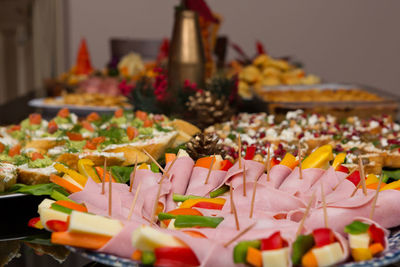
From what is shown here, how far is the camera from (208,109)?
2025 millimetres

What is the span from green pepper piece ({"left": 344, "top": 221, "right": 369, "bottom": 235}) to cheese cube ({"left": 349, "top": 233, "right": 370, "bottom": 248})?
0.04 ft

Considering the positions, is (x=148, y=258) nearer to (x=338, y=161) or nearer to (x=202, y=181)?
(x=202, y=181)

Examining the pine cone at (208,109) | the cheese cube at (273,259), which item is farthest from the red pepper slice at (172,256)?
A: the pine cone at (208,109)

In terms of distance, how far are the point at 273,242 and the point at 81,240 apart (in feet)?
0.93

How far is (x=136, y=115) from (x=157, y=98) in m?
0.38

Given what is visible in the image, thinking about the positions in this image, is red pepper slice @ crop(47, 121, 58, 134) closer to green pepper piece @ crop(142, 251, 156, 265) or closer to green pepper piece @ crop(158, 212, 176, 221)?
green pepper piece @ crop(158, 212, 176, 221)

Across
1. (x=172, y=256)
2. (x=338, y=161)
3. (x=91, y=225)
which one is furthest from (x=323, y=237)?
(x=338, y=161)

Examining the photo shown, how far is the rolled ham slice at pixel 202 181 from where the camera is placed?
3.82 feet

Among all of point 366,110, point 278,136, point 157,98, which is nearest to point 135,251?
point 278,136

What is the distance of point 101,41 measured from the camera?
6.39 meters

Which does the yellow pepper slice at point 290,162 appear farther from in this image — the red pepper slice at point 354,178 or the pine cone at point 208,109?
the pine cone at point 208,109

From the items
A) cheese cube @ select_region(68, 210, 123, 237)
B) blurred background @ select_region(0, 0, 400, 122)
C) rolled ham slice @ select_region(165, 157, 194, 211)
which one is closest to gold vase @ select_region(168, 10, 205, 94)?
rolled ham slice @ select_region(165, 157, 194, 211)

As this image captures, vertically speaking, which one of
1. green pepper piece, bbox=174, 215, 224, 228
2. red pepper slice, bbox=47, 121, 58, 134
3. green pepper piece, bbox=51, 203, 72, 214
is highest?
green pepper piece, bbox=51, 203, 72, 214

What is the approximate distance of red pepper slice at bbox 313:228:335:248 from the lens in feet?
2.72
